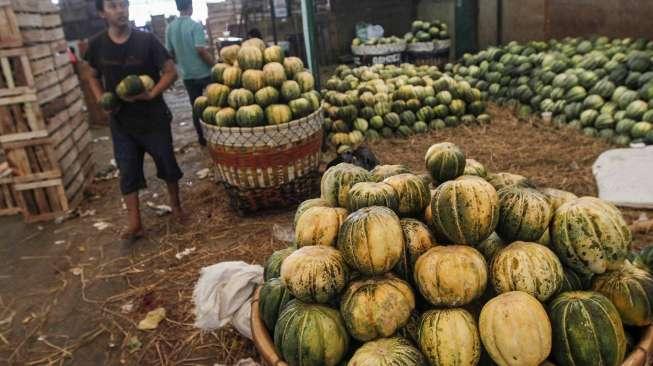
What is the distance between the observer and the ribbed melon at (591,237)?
72.2 inches

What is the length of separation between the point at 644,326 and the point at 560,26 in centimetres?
838

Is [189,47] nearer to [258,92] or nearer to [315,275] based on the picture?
[258,92]

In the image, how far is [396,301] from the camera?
5.89 feet

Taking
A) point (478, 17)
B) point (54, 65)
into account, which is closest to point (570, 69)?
point (478, 17)

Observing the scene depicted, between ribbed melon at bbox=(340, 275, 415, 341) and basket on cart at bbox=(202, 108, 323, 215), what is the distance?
3.09m

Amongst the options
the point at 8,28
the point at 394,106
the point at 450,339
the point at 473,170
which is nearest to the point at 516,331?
the point at 450,339

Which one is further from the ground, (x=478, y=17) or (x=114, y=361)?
(x=478, y=17)

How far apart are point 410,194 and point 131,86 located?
329 cm

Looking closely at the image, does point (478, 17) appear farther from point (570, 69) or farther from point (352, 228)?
point (352, 228)

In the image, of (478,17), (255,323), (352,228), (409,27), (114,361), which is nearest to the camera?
(352,228)

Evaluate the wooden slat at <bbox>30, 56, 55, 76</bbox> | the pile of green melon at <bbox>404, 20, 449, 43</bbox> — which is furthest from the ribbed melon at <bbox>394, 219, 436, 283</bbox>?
the pile of green melon at <bbox>404, 20, 449, 43</bbox>

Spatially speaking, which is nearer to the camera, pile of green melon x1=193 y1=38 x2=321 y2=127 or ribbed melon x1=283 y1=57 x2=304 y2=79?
pile of green melon x1=193 y1=38 x2=321 y2=127

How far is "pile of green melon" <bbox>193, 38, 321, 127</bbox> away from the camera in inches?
191

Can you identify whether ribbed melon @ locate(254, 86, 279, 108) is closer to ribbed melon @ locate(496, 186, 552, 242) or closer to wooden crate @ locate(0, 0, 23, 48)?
wooden crate @ locate(0, 0, 23, 48)
